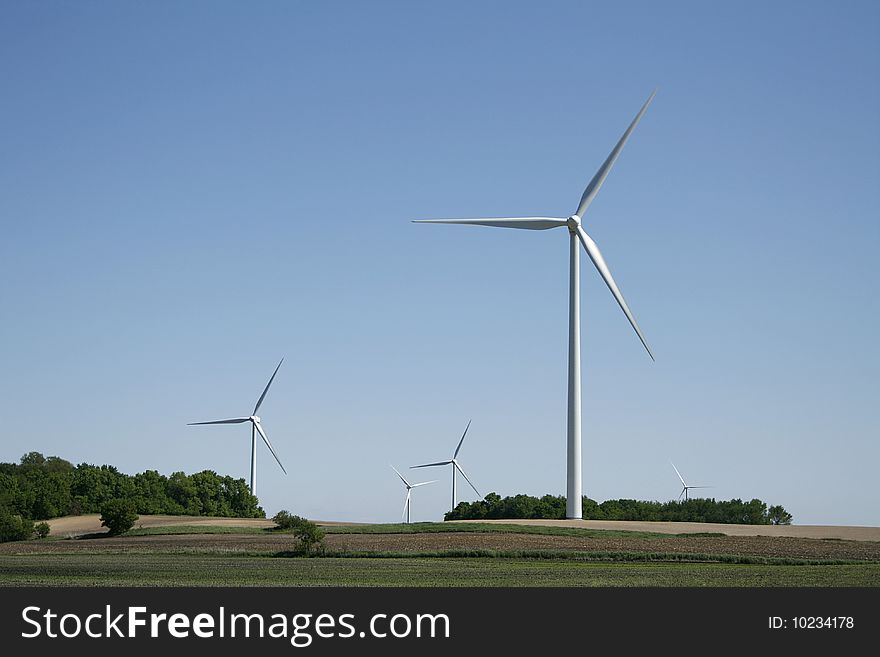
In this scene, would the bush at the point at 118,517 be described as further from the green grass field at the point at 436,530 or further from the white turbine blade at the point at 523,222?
the white turbine blade at the point at 523,222

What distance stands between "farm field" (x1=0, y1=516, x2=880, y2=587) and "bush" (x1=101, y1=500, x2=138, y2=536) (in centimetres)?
186

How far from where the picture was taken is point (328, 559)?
62.0 m

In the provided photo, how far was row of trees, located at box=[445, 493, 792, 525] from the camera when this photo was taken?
118 meters

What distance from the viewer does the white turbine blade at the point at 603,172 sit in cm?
8438

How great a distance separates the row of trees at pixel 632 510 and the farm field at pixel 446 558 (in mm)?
31492

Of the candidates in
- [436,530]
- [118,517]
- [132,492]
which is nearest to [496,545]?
[436,530]

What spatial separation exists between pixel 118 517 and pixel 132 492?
45.4 metres

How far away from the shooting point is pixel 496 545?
69.9m

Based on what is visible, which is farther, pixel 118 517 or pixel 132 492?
pixel 132 492

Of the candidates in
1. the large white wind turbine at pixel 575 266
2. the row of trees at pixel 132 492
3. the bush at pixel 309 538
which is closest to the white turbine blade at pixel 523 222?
the large white wind turbine at pixel 575 266

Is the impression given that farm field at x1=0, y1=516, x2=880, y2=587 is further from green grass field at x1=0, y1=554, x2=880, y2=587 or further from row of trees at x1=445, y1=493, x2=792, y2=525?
row of trees at x1=445, y1=493, x2=792, y2=525

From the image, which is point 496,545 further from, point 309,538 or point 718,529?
point 718,529

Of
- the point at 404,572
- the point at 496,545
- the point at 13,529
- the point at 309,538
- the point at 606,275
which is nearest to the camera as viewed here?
the point at 404,572
